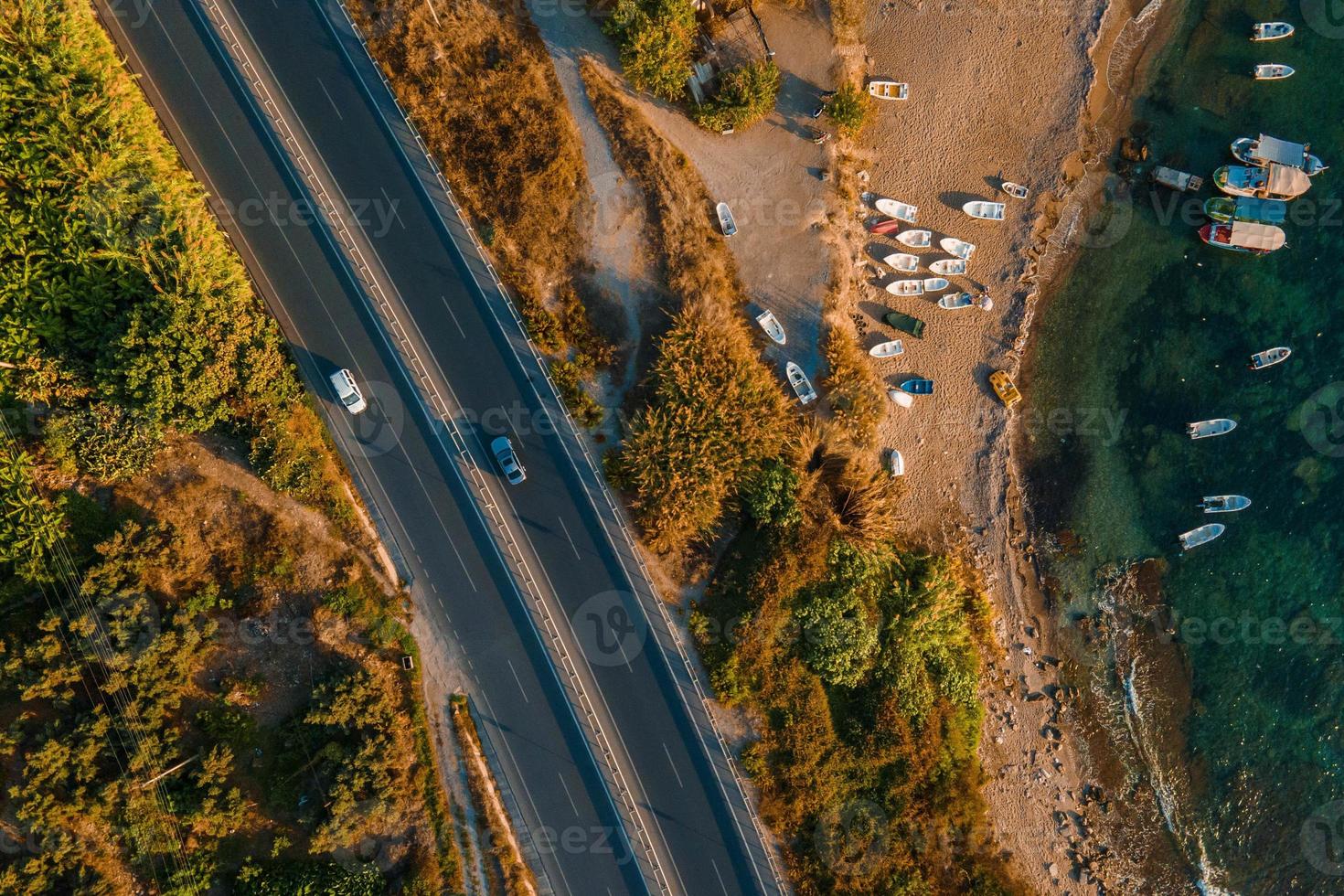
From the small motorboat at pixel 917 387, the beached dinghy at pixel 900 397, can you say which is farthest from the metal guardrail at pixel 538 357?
the small motorboat at pixel 917 387

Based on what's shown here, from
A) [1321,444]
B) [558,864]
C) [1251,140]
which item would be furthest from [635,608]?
[1251,140]

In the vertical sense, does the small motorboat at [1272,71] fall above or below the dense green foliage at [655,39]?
below

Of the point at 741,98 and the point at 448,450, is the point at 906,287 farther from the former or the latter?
the point at 448,450

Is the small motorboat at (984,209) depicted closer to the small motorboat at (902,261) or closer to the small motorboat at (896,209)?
the small motorboat at (896,209)

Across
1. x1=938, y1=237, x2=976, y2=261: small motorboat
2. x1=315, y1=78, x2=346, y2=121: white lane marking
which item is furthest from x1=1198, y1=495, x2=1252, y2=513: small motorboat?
x1=315, y1=78, x2=346, y2=121: white lane marking

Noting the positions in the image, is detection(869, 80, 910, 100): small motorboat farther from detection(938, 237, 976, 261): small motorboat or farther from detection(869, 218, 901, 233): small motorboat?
detection(938, 237, 976, 261): small motorboat

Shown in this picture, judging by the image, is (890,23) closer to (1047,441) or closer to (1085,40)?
(1085,40)
